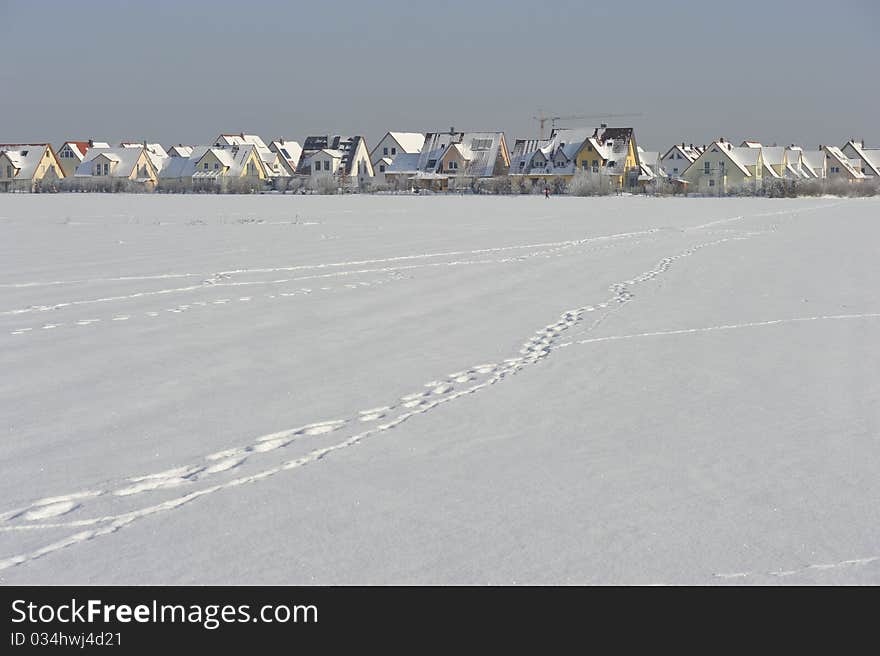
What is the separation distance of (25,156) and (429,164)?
131 feet

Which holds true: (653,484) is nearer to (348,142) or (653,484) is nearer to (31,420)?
(31,420)

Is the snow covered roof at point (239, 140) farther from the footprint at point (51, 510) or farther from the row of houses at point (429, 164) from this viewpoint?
the footprint at point (51, 510)

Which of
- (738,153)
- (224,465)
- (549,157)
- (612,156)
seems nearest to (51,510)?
(224,465)

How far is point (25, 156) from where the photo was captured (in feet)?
318

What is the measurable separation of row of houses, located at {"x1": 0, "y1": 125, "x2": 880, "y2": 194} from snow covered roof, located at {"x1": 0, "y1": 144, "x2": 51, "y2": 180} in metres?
0.10

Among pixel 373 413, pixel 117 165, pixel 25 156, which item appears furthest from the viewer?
pixel 117 165

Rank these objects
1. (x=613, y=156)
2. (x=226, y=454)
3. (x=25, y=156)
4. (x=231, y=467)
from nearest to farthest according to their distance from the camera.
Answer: (x=231, y=467) → (x=226, y=454) → (x=613, y=156) → (x=25, y=156)

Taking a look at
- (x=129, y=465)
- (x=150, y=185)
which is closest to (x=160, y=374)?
(x=129, y=465)

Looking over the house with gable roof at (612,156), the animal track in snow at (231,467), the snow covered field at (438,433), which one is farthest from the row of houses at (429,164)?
the animal track in snow at (231,467)

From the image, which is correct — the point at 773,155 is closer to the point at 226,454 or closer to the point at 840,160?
the point at 840,160

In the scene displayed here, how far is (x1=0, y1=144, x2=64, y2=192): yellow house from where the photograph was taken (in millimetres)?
95000

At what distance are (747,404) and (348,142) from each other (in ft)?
322

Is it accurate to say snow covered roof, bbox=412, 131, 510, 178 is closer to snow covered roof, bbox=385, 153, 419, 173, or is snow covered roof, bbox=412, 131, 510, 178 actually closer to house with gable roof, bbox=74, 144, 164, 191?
snow covered roof, bbox=385, 153, 419, 173

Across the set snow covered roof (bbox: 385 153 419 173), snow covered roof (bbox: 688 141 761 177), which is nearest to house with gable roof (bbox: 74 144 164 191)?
snow covered roof (bbox: 385 153 419 173)
